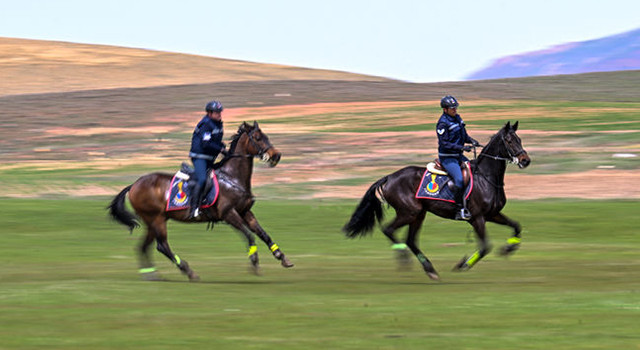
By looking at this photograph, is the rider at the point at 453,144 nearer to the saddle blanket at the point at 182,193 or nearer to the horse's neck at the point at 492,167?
the horse's neck at the point at 492,167

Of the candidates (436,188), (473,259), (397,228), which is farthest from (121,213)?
(473,259)

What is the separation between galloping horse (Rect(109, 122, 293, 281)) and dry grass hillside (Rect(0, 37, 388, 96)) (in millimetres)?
61826

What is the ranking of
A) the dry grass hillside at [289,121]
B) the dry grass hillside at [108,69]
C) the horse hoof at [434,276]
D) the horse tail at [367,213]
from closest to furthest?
1. the horse hoof at [434,276]
2. the horse tail at [367,213]
3. the dry grass hillside at [289,121]
4. the dry grass hillside at [108,69]

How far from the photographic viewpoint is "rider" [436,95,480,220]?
1695cm

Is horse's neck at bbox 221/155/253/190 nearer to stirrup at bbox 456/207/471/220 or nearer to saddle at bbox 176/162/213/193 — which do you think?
saddle at bbox 176/162/213/193

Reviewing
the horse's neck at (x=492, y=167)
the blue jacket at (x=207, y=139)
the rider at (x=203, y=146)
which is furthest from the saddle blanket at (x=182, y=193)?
the horse's neck at (x=492, y=167)

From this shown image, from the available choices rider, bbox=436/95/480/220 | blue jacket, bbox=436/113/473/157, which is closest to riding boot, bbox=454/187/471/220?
rider, bbox=436/95/480/220

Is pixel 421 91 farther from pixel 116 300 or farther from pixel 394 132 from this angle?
pixel 116 300

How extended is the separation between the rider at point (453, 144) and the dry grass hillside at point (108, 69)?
208 ft

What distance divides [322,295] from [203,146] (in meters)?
3.80

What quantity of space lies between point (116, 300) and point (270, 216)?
1644 centimetres

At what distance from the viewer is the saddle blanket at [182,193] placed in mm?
16781

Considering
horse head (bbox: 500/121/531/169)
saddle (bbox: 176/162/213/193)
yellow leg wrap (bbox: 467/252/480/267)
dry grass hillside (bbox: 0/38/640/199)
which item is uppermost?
horse head (bbox: 500/121/531/169)

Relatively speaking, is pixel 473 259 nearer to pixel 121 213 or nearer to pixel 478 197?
pixel 478 197
